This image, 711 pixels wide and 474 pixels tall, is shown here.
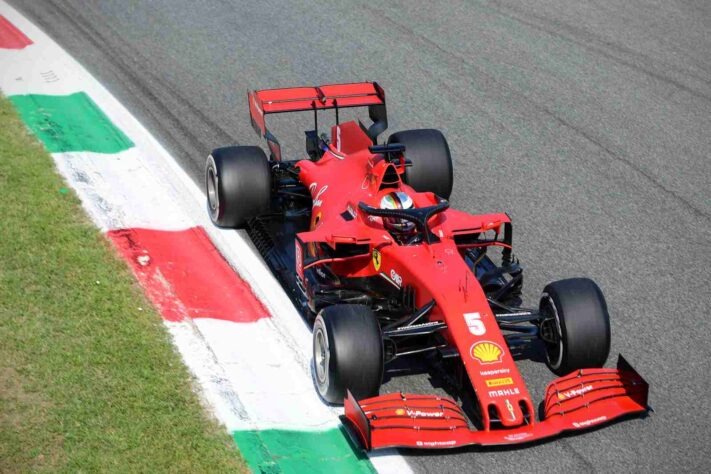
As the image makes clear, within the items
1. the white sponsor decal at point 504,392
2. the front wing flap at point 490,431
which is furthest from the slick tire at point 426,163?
the white sponsor decal at point 504,392

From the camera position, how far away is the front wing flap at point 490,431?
661cm

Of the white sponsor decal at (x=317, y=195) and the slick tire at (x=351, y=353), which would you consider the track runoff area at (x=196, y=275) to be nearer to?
the slick tire at (x=351, y=353)

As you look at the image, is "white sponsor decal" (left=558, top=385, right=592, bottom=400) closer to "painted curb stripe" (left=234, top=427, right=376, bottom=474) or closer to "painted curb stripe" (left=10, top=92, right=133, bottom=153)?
"painted curb stripe" (left=234, top=427, right=376, bottom=474)

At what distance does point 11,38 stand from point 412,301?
28.6 feet

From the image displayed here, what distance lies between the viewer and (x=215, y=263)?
909 centimetres

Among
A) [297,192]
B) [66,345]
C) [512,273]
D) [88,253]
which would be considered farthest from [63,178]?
[512,273]

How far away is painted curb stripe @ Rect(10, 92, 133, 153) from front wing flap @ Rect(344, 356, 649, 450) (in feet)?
18.2

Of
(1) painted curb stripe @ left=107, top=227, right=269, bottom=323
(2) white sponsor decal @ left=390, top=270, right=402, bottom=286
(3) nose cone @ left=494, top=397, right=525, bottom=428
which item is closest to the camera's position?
(3) nose cone @ left=494, top=397, right=525, bottom=428

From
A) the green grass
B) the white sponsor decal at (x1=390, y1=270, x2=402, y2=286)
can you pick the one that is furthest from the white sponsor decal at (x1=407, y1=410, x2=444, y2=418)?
the white sponsor decal at (x1=390, y1=270, x2=402, y2=286)

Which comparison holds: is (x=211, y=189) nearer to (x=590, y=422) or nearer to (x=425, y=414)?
(x=425, y=414)

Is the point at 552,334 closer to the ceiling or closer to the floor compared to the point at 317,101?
closer to the floor

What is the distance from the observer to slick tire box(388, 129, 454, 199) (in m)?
9.78

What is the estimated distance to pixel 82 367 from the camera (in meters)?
7.24

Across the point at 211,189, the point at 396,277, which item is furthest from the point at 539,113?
the point at 396,277
